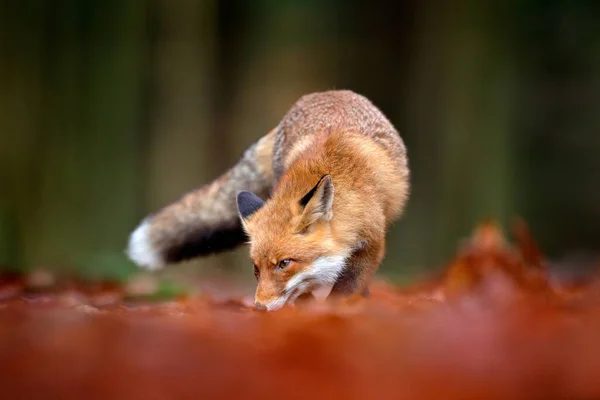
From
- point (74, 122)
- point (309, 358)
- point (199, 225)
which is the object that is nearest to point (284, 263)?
point (199, 225)

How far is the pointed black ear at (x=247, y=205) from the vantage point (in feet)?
13.0

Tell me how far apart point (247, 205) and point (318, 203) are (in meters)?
0.47

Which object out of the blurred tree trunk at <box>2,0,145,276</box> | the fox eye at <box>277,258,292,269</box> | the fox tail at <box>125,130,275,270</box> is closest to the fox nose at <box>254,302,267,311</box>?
the fox eye at <box>277,258,292,269</box>

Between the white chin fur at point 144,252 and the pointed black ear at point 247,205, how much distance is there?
1.32 metres

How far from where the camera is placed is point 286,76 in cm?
956

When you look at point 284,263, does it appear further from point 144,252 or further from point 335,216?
point 144,252

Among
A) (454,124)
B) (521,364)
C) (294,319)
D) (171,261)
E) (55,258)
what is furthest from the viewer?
(454,124)

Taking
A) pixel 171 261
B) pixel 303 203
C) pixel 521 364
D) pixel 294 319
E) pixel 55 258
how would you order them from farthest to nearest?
pixel 55 258
pixel 171 261
pixel 303 203
pixel 294 319
pixel 521 364

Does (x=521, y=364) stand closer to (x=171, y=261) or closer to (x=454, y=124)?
(x=171, y=261)

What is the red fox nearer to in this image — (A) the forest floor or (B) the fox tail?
(B) the fox tail

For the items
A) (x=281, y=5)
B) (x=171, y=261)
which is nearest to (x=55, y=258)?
(x=171, y=261)

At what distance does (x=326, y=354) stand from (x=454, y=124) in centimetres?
814

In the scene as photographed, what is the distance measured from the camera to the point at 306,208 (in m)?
3.71

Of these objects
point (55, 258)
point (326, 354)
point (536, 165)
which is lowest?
point (55, 258)
